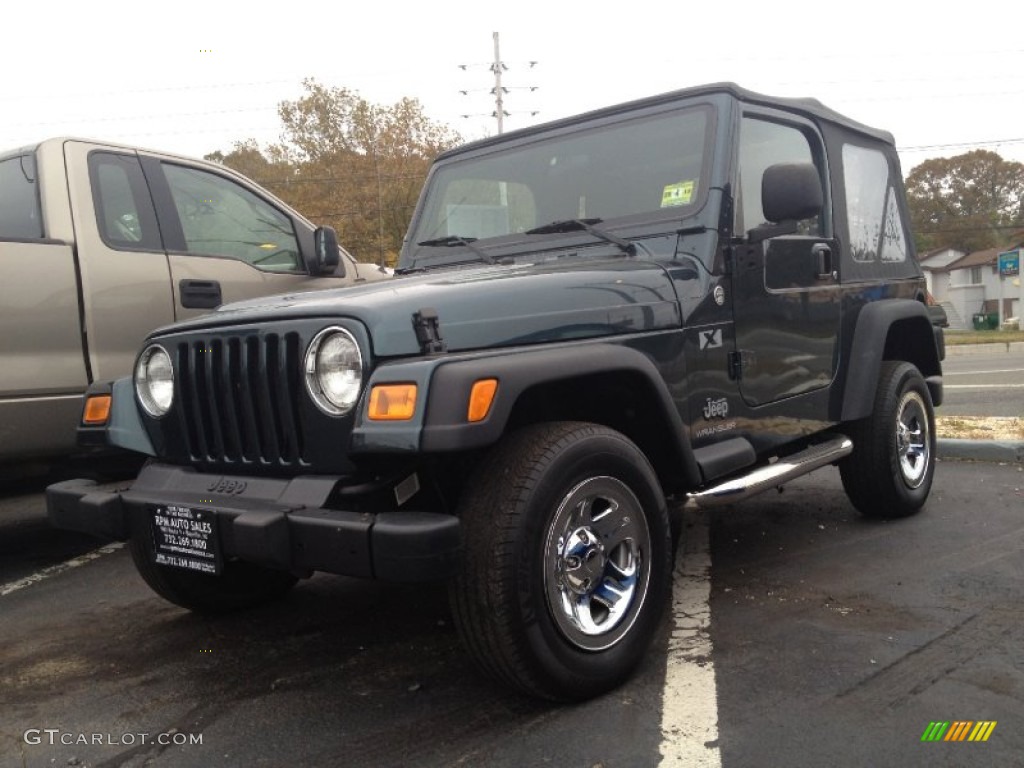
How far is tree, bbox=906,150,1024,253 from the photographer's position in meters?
68.6

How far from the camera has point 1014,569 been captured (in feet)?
13.5

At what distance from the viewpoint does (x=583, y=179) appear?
4.21 meters

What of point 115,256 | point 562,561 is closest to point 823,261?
point 562,561

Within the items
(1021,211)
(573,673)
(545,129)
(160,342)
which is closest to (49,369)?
(160,342)

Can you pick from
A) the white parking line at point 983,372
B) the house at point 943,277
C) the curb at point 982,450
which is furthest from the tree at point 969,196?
the curb at point 982,450

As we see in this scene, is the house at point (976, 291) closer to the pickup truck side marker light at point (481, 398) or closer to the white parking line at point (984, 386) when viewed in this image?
the white parking line at point (984, 386)

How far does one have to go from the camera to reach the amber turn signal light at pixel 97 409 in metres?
3.50

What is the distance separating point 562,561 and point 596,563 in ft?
0.52

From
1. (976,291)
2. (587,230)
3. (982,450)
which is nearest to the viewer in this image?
(587,230)

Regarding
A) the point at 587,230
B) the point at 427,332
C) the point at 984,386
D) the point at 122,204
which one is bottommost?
the point at 984,386

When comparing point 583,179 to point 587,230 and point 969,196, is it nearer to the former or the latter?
point 587,230

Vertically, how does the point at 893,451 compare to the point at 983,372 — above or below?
above

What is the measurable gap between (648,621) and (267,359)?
1.50 meters

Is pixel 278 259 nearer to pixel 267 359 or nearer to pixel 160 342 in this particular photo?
pixel 160 342
